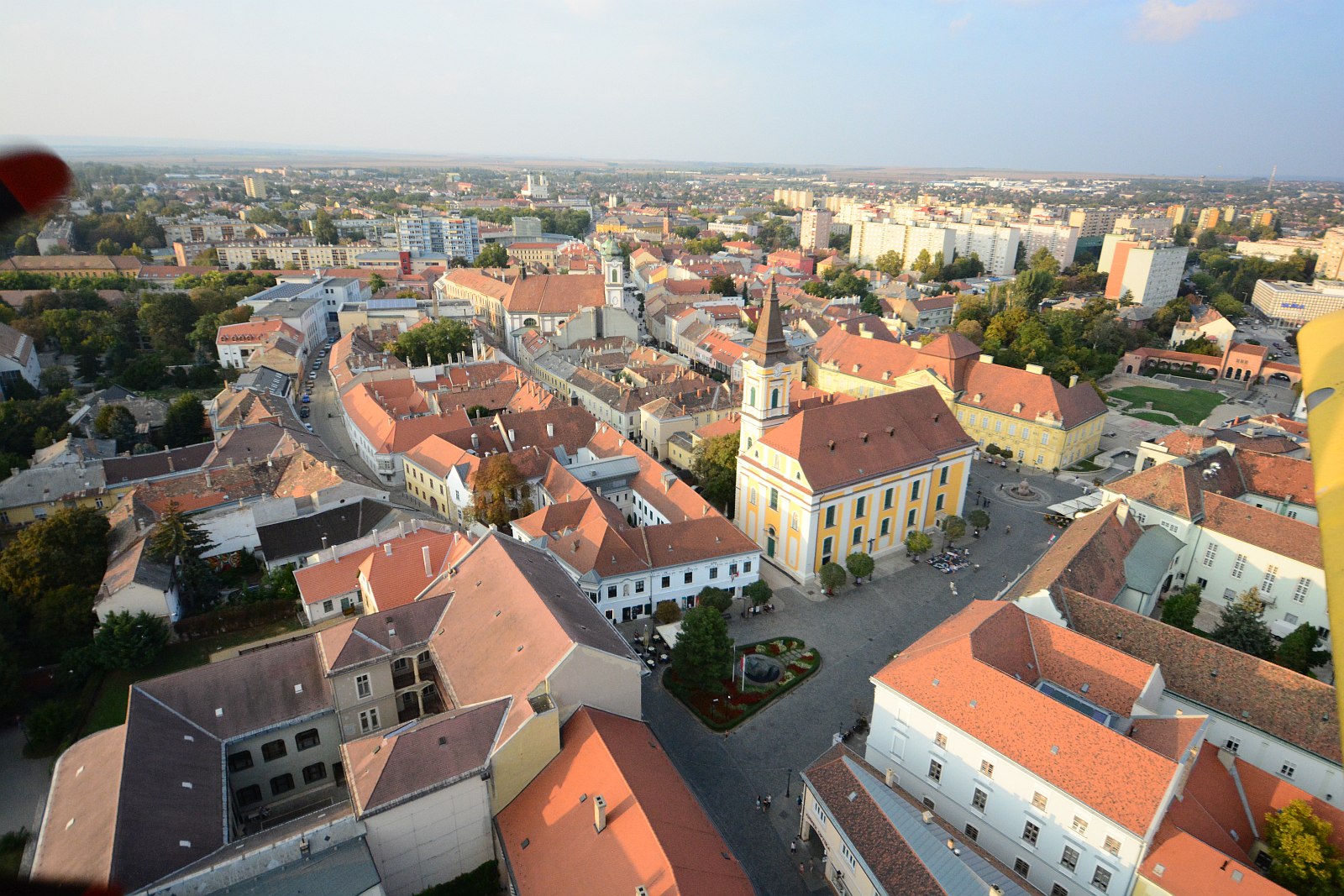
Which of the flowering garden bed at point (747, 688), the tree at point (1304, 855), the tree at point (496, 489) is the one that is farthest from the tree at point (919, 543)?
the tree at point (496, 489)

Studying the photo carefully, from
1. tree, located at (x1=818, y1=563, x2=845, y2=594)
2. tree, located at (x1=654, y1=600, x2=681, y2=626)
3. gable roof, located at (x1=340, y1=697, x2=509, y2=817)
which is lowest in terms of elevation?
tree, located at (x1=654, y1=600, x2=681, y2=626)

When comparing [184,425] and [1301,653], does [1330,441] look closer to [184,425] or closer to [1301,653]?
[1301,653]

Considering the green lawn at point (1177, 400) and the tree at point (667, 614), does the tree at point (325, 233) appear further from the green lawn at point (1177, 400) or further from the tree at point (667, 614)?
the green lawn at point (1177, 400)

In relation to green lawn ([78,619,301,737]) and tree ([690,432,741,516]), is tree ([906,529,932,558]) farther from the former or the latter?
green lawn ([78,619,301,737])

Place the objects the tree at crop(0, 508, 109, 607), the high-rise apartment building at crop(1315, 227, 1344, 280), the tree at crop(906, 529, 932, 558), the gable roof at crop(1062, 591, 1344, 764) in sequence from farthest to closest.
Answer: the high-rise apartment building at crop(1315, 227, 1344, 280) → the tree at crop(906, 529, 932, 558) → the tree at crop(0, 508, 109, 607) → the gable roof at crop(1062, 591, 1344, 764)

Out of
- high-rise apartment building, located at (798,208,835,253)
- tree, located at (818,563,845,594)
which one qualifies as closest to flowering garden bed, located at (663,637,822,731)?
tree, located at (818,563,845,594)

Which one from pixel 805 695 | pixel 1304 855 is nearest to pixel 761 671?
pixel 805 695
